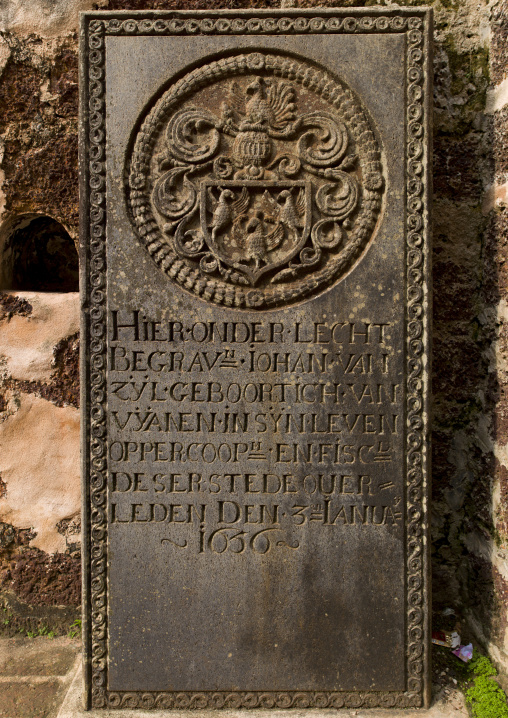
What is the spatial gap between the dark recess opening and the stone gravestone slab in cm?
93

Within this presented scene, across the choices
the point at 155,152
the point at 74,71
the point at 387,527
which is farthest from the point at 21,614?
the point at 74,71

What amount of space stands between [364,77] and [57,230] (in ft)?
6.65

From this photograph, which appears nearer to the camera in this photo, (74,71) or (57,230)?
(74,71)

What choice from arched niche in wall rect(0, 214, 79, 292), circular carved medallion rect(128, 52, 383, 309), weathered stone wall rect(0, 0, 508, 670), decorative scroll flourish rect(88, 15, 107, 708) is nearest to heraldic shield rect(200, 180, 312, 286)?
circular carved medallion rect(128, 52, 383, 309)

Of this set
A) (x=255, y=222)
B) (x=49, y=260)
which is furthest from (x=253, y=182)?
(x=49, y=260)

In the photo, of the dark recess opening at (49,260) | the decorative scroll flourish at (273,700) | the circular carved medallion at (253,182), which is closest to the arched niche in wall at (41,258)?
the dark recess opening at (49,260)

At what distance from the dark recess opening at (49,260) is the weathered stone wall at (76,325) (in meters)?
0.16

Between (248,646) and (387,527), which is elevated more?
(387,527)

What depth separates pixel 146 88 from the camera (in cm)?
237

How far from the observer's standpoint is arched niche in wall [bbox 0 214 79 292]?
3.06m

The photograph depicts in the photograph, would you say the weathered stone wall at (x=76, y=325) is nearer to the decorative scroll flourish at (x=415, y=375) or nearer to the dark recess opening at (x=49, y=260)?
the dark recess opening at (x=49, y=260)

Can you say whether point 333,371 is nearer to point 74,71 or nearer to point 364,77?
point 364,77

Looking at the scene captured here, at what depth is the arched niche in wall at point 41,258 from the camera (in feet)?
10.0

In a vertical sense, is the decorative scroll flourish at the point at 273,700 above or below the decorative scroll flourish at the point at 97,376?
below
